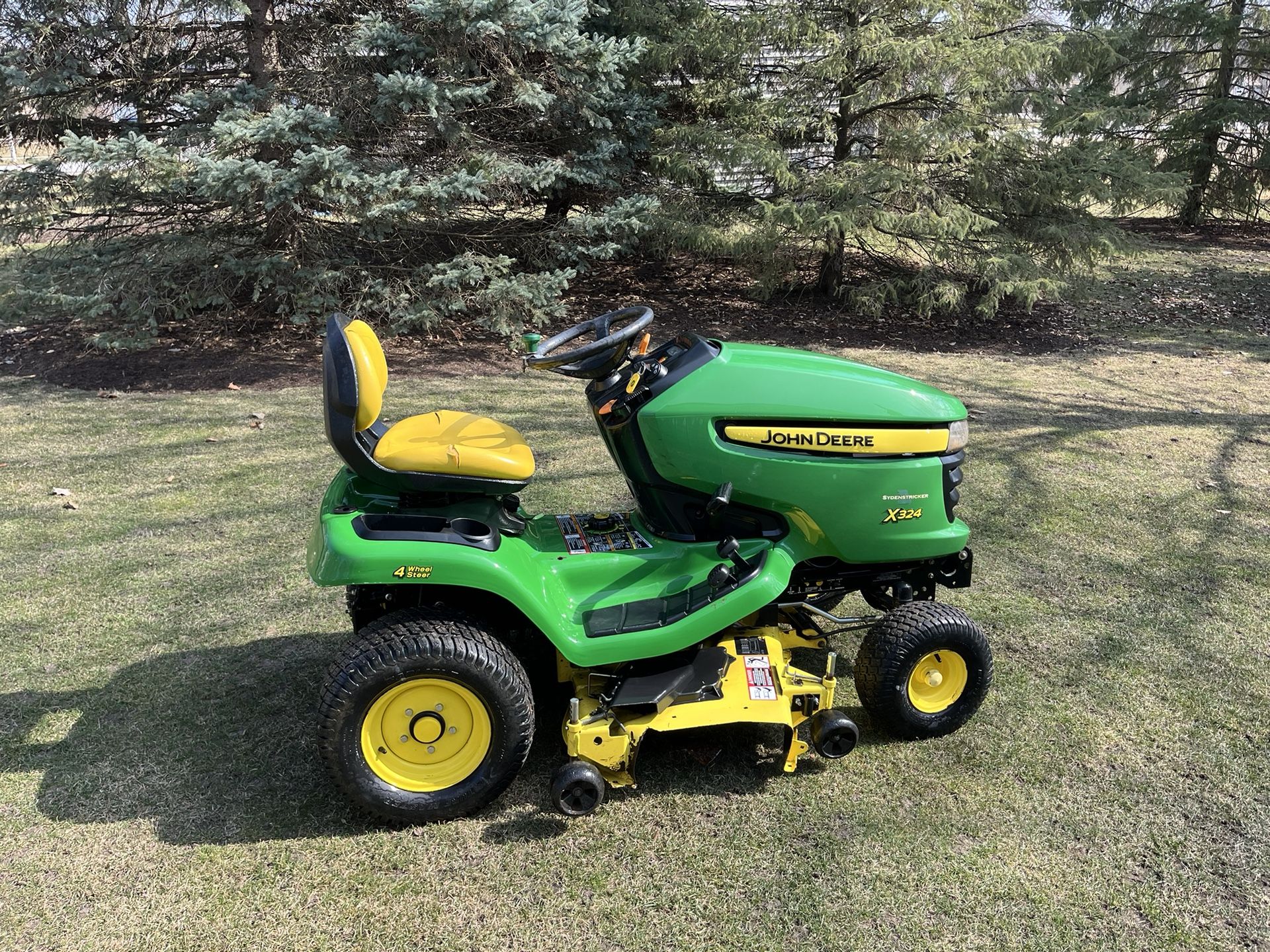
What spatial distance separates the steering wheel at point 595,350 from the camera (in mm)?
2623

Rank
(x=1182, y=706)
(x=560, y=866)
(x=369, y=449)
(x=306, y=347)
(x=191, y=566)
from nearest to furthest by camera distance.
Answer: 1. (x=560, y=866)
2. (x=369, y=449)
3. (x=1182, y=706)
4. (x=191, y=566)
5. (x=306, y=347)

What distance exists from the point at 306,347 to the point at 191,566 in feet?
15.9

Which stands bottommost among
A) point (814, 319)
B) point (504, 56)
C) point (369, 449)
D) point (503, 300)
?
point (814, 319)

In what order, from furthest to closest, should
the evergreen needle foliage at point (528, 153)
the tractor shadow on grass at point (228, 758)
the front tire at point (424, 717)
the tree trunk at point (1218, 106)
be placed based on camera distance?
1. the tree trunk at point (1218, 106)
2. the evergreen needle foliage at point (528, 153)
3. the tractor shadow on grass at point (228, 758)
4. the front tire at point (424, 717)

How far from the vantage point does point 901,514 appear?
9.05ft

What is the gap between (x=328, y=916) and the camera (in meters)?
2.18

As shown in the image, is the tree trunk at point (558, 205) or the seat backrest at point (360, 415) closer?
the seat backrest at point (360, 415)

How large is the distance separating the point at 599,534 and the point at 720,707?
0.67 metres

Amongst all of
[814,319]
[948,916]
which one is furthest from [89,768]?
[814,319]

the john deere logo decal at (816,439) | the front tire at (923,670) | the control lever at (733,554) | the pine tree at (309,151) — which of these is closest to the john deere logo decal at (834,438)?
the john deere logo decal at (816,439)

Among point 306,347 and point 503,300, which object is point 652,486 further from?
point 306,347

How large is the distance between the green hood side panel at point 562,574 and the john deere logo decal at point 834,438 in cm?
32

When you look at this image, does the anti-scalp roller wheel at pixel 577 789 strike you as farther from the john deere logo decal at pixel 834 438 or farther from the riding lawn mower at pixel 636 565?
the john deere logo decal at pixel 834 438

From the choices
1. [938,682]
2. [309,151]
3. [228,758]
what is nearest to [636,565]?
[938,682]
